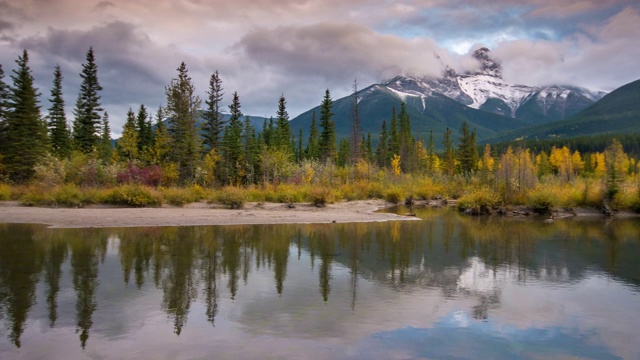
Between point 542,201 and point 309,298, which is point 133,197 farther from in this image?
point 542,201

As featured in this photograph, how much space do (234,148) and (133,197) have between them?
124 ft

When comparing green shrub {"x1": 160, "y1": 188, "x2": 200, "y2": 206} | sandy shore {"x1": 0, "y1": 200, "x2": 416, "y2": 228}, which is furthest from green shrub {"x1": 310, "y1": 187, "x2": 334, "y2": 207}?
green shrub {"x1": 160, "y1": 188, "x2": 200, "y2": 206}

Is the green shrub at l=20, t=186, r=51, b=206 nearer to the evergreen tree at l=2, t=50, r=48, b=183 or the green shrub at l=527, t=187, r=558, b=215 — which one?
the evergreen tree at l=2, t=50, r=48, b=183

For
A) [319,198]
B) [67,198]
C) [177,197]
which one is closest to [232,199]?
[177,197]

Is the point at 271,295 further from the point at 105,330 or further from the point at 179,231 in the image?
the point at 179,231

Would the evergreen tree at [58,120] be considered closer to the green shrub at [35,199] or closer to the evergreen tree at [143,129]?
the evergreen tree at [143,129]

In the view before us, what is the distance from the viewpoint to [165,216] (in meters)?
23.1

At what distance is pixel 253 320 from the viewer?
811 cm

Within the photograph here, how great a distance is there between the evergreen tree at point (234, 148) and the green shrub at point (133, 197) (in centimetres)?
2654

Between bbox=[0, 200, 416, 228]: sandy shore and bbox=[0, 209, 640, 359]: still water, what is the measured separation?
3395 mm

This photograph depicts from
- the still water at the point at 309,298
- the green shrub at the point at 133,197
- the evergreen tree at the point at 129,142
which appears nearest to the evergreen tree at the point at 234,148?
the evergreen tree at the point at 129,142

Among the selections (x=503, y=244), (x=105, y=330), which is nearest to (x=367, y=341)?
(x=105, y=330)

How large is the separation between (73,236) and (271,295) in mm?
10834

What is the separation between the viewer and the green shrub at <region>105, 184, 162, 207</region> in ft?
88.5
